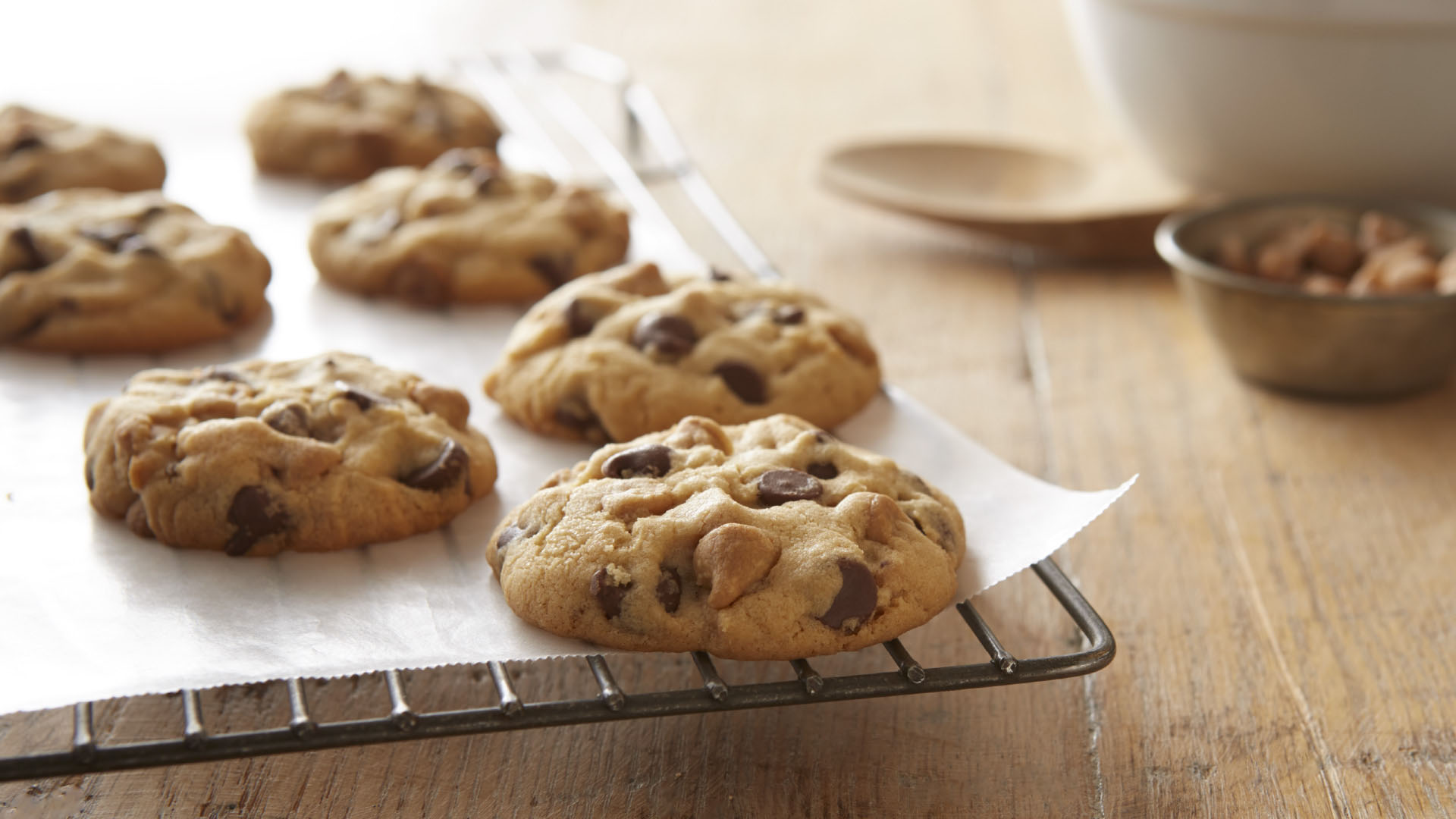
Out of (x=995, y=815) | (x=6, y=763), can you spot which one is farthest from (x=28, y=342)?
(x=995, y=815)

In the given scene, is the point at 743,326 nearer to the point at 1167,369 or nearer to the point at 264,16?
the point at 1167,369

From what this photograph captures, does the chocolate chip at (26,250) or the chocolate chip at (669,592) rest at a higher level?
the chocolate chip at (669,592)

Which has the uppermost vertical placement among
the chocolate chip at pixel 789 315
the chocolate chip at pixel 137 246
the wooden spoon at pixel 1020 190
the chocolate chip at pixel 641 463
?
the chocolate chip at pixel 641 463

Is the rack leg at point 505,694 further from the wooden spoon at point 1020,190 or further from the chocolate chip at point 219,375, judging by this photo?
the wooden spoon at point 1020,190

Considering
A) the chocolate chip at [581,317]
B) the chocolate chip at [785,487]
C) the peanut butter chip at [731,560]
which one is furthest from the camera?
the chocolate chip at [581,317]

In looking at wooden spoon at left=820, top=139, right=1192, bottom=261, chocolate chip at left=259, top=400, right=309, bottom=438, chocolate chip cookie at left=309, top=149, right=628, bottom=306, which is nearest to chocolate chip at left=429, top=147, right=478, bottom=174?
chocolate chip cookie at left=309, top=149, right=628, bottom=306

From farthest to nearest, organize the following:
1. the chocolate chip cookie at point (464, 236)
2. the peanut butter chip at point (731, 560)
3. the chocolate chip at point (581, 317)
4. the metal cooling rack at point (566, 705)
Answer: the chocolate chip cookie at point (464, 236)
the chocolate chip at point (581, 317)
the peanut butter chip at point (731, 560)
the metal cooling rack at point (566, 705)

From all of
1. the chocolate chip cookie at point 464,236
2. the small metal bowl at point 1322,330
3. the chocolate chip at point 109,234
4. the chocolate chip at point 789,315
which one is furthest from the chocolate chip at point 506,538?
the small metal bowl at point 1322,330

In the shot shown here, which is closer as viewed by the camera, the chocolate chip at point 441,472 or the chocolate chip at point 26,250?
the chocolate chip at point 441,472
